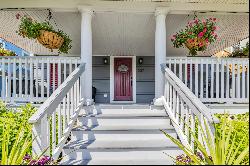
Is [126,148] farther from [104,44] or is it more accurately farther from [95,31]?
[104,44]

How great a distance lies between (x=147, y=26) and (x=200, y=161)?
5.61m

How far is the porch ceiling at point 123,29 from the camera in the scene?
7071 mm

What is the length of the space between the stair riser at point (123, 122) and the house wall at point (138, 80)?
575 cm

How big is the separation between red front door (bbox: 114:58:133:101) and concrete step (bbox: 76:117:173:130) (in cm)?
575

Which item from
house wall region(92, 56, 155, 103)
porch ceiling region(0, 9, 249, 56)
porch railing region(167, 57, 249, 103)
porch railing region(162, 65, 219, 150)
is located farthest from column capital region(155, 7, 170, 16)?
house wall region(92, 56, 155, 103)

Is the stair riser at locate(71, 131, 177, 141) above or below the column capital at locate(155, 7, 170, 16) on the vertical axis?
below

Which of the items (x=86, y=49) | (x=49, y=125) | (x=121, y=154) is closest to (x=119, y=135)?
(x=121, y=154)

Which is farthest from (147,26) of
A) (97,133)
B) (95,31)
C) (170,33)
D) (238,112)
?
(97,133)

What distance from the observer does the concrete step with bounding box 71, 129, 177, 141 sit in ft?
14.2

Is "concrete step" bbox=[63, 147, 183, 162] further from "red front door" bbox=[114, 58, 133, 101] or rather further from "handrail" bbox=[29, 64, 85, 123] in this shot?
"red front door" bbox=[114, 58, 133, 101]

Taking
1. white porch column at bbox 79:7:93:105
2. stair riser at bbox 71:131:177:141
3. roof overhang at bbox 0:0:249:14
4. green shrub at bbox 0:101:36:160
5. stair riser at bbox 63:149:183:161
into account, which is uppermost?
roof overhang at bbox 0:0:249:14

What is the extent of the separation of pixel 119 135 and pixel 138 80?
6339 mm

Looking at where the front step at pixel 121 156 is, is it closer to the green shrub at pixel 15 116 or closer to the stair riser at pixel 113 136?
the stair riser at pixel 113 136

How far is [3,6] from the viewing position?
6.17m
